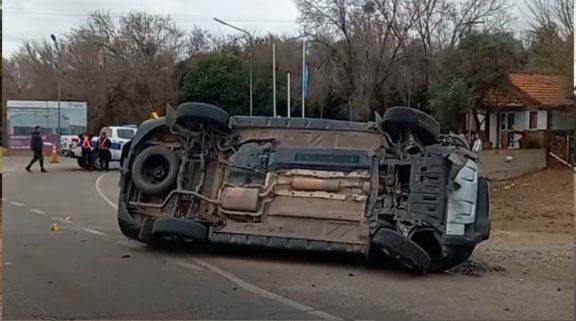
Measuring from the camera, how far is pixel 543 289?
25.0 feet

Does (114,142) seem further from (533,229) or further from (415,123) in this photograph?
(415,123)

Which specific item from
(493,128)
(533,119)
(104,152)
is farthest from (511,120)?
(104,152)

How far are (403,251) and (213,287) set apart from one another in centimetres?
197

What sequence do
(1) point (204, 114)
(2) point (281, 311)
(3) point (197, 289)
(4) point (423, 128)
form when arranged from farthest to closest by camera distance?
(1) point (204, 114)
(4) point (423, 128)
(3) point (197, 289)
(2) point (281, 311)

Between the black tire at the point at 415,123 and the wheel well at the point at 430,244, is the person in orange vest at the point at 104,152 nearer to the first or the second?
the black tire at the point at 415,123

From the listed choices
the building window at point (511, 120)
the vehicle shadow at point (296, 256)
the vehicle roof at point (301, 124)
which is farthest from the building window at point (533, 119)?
the vehicle shadow at point (296, 256)

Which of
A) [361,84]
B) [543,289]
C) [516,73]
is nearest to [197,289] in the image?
[543,289]

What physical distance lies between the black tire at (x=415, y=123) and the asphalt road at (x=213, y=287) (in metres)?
1.51

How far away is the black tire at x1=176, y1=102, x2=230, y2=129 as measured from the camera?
363 inches

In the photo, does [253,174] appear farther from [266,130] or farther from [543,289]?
[543,289]

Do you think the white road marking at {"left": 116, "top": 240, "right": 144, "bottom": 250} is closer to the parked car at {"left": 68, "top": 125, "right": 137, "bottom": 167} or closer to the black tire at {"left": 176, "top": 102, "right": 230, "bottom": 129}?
the black tire at {"left": 176, "top": 102, "right": 230, "bottom": 129}

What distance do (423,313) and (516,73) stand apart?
28.5 metres

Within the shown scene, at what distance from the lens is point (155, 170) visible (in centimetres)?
956

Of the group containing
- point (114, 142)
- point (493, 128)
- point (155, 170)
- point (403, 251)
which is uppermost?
point (493, 128)
